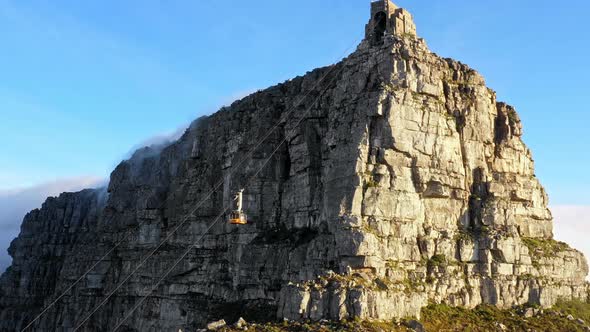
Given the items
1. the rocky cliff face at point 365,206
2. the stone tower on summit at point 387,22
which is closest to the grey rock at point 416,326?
the rocky cliff face at point 365,206

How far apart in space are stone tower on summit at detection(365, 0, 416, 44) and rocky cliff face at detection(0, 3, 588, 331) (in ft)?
6.64

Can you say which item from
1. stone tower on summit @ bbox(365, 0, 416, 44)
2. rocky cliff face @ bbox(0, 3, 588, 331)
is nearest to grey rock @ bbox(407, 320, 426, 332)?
rocky cliff face @ bbox(0, 3, 588, 331)

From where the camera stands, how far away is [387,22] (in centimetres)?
7225

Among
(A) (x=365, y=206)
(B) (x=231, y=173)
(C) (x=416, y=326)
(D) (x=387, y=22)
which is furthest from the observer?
(B) (x=231, y=173)

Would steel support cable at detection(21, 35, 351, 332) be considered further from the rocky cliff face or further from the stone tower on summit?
the stone tower on summit

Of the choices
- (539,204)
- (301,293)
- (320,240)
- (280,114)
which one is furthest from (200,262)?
(539,204)

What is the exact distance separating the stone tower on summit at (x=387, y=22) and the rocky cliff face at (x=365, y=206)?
6.64 ft

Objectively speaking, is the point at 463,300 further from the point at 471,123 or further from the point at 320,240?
the point at 471,123

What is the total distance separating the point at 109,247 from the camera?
11594 cm

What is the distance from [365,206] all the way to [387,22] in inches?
869

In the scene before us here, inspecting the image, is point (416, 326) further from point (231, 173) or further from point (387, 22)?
point (231, 173)

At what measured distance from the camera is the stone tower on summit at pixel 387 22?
2817 inches

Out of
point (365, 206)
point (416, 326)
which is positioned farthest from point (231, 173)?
point (416, 326)

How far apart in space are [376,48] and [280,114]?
65.1 feet
